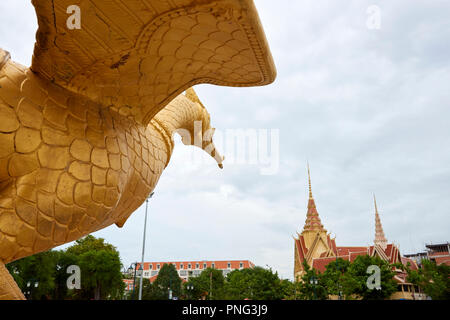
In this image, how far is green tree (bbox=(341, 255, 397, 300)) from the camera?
18.6 m

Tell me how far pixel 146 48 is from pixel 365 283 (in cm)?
2064

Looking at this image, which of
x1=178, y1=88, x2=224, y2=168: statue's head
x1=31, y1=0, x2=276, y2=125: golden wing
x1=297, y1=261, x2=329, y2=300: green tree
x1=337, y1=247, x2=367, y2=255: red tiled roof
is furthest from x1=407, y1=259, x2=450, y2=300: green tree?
x1=31, y1=0, x2=276, y2=125: golden wing

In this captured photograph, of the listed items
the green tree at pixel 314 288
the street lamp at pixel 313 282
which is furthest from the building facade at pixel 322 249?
the street lamp at pixel 313 282

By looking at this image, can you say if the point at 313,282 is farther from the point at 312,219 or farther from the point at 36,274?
the point at 36,274

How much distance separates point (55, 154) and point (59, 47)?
2.17 feet

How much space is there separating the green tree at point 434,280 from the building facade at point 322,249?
4933 millimetres

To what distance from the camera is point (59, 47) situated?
1888mm

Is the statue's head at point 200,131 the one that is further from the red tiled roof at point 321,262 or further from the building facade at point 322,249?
the red tiled roof at point 321,262

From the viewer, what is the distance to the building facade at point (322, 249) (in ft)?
88.3

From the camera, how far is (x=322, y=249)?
32250mm

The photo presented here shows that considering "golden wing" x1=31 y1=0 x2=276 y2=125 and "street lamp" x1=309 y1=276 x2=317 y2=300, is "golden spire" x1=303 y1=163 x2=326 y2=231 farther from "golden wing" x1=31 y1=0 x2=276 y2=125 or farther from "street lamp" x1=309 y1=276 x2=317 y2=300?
"golden wing" x1=31 y1=0 x2=276 y2=125

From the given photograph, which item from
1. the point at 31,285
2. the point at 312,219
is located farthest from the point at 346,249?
the point at 31,285

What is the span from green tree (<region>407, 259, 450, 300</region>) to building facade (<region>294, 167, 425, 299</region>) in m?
4.93
